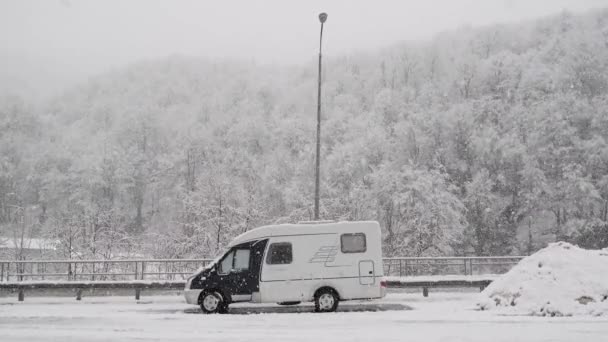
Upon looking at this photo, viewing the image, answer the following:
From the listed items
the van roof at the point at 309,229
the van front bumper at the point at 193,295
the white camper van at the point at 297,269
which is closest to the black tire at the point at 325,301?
the white camper van at the point at 297,269

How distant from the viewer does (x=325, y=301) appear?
49.0 feet

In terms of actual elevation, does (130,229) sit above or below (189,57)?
below

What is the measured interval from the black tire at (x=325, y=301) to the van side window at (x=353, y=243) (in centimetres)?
127

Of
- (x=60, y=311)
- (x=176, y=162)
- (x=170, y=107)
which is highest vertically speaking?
(x=170, y=107)

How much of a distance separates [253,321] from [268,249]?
2758 millimetres

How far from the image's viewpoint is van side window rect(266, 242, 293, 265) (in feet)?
49.8

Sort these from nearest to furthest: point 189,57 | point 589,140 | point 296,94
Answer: point 589,140 < point 296,94 < point 189,57

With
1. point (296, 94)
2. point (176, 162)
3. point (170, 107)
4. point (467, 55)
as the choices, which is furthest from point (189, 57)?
point (467, 55)

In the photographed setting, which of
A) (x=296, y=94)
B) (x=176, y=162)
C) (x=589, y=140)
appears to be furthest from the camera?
(x=296, y=94)

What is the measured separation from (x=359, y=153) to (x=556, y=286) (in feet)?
127

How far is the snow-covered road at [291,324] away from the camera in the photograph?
10.6 m

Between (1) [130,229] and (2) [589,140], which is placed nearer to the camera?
(2) [589,140]

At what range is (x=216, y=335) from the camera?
10898 millimetres

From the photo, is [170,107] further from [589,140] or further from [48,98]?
[589,140]
